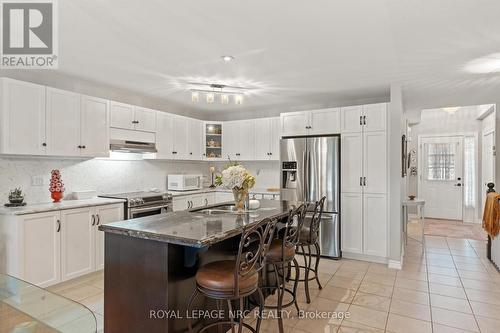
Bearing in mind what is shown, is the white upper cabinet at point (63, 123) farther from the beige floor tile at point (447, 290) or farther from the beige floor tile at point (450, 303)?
the beige floor tile at point (447, 290)

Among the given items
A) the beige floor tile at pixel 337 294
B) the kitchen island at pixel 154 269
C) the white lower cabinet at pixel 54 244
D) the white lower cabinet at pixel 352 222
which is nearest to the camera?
the kitchen island at pixel 154 269

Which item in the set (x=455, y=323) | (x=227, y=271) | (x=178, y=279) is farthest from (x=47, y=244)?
(x=455, y=323)

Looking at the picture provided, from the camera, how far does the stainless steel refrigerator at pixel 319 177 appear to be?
441cm

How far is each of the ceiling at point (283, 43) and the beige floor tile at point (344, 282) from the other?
253 centimetres

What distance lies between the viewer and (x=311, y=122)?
4707 mm

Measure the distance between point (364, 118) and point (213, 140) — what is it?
2.96m

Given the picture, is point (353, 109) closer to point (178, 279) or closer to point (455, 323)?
point (455, 323)

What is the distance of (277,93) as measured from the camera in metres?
4.63

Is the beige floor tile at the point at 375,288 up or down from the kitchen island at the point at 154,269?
down

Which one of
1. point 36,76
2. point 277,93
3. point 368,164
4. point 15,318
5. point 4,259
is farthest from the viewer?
point 277,93

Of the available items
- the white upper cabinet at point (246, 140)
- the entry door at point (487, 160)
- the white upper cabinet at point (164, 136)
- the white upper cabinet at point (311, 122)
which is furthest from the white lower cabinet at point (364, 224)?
the entry door at point (487, 160)

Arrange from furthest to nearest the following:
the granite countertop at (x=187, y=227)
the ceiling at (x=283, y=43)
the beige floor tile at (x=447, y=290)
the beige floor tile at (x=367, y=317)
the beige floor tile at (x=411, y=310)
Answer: the beige floor tile at (x=447, y=290) < the beige floor tile at (x=411, y=310) < the beige floor tile at (x=367, y=317) < the ceiling at (x=283, y=43) < the granite countertop at (x=187, y=227)

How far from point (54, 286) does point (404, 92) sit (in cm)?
524

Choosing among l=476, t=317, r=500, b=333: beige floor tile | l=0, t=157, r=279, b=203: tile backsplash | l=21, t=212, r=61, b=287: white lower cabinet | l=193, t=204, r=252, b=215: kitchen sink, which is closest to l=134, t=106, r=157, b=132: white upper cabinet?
l=0, t=157, r=279, b=203: tile backsplash
